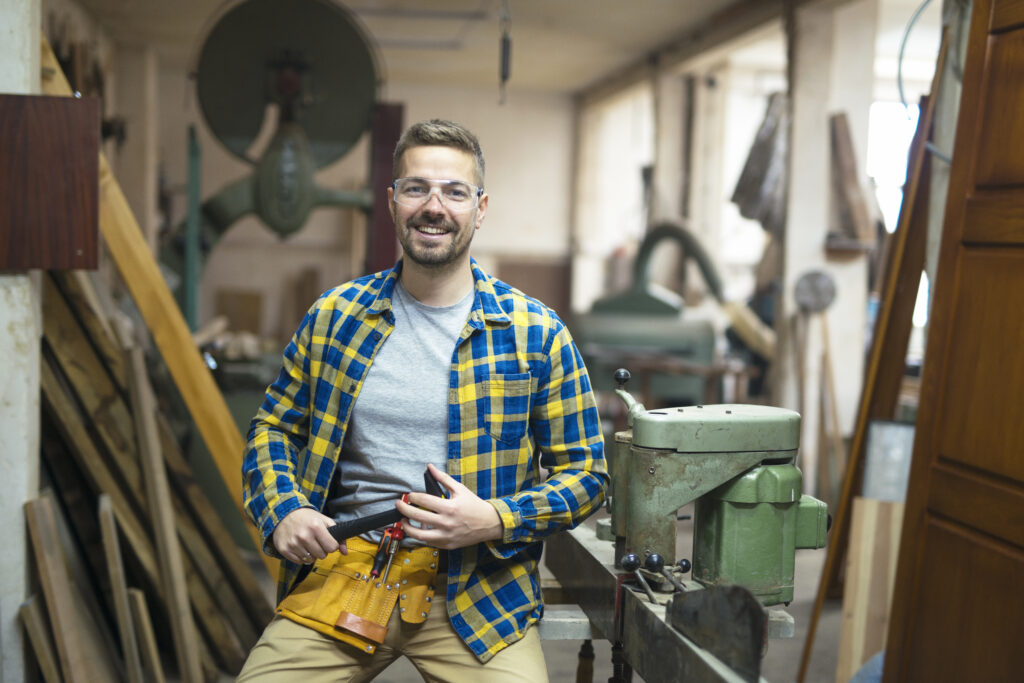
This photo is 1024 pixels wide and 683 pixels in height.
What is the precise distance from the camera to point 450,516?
155 cm

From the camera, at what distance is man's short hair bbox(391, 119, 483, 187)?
5.62ft

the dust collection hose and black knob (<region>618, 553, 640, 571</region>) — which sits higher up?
the dust collection hose

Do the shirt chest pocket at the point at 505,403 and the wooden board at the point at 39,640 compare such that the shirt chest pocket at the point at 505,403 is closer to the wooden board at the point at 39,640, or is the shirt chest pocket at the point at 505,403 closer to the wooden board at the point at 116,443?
the wooden board at the point at 39,640

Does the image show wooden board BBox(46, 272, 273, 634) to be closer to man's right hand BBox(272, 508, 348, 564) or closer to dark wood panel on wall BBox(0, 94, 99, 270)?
dark wood panel on wall BBox(0, 94, 99, 270)

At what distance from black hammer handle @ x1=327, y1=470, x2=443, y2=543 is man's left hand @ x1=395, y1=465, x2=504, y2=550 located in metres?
0.02

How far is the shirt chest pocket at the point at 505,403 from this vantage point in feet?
5.64

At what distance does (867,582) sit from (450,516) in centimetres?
186

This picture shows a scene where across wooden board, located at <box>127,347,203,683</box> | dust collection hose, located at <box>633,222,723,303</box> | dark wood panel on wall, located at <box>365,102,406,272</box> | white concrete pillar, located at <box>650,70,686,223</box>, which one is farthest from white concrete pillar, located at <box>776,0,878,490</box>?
wooden board, located at <box>127,347,203,683</box>

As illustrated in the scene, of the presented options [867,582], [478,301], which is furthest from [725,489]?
[867,582]

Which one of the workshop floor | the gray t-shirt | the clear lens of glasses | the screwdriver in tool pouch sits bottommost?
the workshop floor

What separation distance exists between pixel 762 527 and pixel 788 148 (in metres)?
3.86

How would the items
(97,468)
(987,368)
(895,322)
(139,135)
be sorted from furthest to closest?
(139,135)
(895,322)
(97,468)
(987,368)

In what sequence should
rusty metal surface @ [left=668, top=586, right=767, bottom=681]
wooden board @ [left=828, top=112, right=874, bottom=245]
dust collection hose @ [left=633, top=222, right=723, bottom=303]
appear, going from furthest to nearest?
dust collection hose @ [left=633, top=222, right=723, bottom=303] < wooden board @ [left=828, top=112, right=874, bottom=245] < rusty metal surface @ [left=668, top=586, right=767, bottom=681]

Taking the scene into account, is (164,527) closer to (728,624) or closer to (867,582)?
(728,624)
